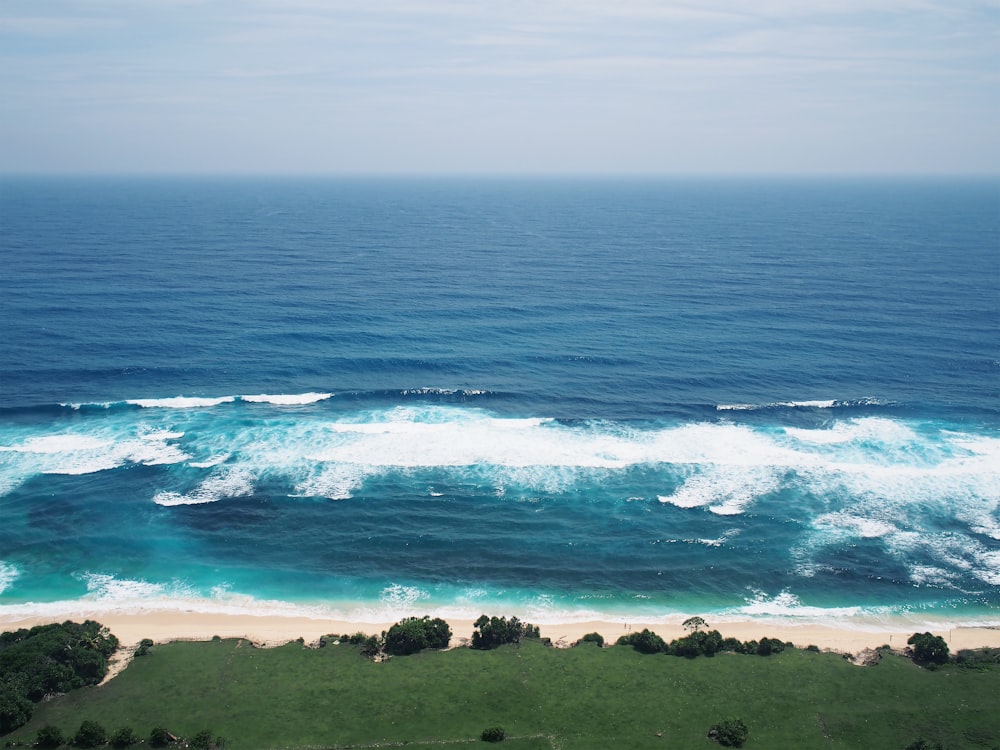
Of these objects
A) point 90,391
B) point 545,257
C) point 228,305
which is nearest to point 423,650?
point 90,391

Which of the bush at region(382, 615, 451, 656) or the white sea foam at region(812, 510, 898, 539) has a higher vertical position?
the white sea foam at region(812, 510, 898, 539)

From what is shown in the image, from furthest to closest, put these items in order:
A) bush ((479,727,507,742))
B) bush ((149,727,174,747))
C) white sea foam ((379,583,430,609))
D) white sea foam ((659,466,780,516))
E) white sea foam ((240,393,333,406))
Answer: white sea foam ((240,393,333,406))
white sea foam ((659,466,780,516))
white sea foam ((379,583,430,609))
bush ((479,727,507,742))
bush ((149,727,174,747))

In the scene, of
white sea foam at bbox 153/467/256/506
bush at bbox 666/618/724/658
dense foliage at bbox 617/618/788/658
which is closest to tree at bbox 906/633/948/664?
dense foliage at bbox 617/618/788/658

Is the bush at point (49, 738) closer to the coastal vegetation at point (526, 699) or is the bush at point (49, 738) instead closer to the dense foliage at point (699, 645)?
the coastal vegetation at point (526, 699)

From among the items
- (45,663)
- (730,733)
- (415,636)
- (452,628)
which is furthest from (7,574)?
(730,733)

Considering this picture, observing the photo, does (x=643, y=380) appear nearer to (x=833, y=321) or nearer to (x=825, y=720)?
(x=833, y=321)

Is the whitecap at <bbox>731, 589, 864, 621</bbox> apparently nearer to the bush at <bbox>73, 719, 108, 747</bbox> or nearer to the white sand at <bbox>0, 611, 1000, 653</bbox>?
the white sand at <bbox>0, 611, 1000, 653</bbox>
